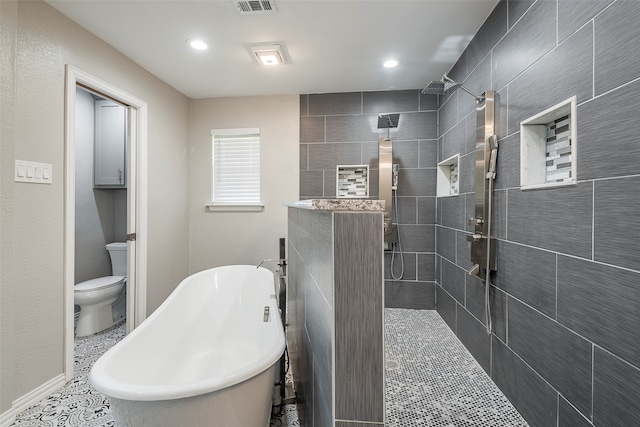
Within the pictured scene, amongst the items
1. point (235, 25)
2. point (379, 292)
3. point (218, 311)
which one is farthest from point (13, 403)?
point (235, 25)

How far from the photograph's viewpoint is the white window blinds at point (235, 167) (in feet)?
10.4

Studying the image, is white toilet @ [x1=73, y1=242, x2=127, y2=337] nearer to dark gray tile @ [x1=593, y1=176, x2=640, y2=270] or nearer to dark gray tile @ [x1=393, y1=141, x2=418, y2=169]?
dark gray tile @ [x1=393, y1=141, x2=418, y2=169]

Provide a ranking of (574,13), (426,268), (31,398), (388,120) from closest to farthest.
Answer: (574,13) → (31,398) → (388,120) → (426,268)

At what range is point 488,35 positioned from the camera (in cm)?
176

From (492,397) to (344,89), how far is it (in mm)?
2840

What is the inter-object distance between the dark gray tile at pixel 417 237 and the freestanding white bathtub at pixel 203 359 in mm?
1533

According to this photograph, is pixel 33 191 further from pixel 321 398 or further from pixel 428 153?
pixel 428 153

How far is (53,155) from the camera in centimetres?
169

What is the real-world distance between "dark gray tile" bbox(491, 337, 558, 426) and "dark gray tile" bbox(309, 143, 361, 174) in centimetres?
206

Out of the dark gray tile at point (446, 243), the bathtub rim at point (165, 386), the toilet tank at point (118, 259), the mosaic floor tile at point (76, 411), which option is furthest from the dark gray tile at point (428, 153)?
the toilet tank at point (118, 259)

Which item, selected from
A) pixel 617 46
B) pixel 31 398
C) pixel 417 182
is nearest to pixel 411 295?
pixel 417 182

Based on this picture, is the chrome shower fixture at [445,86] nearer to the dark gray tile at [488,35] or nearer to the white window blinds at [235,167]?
the dark gray tile at [488,35]

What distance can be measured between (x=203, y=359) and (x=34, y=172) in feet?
5.12

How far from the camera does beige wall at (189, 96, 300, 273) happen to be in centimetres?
308
